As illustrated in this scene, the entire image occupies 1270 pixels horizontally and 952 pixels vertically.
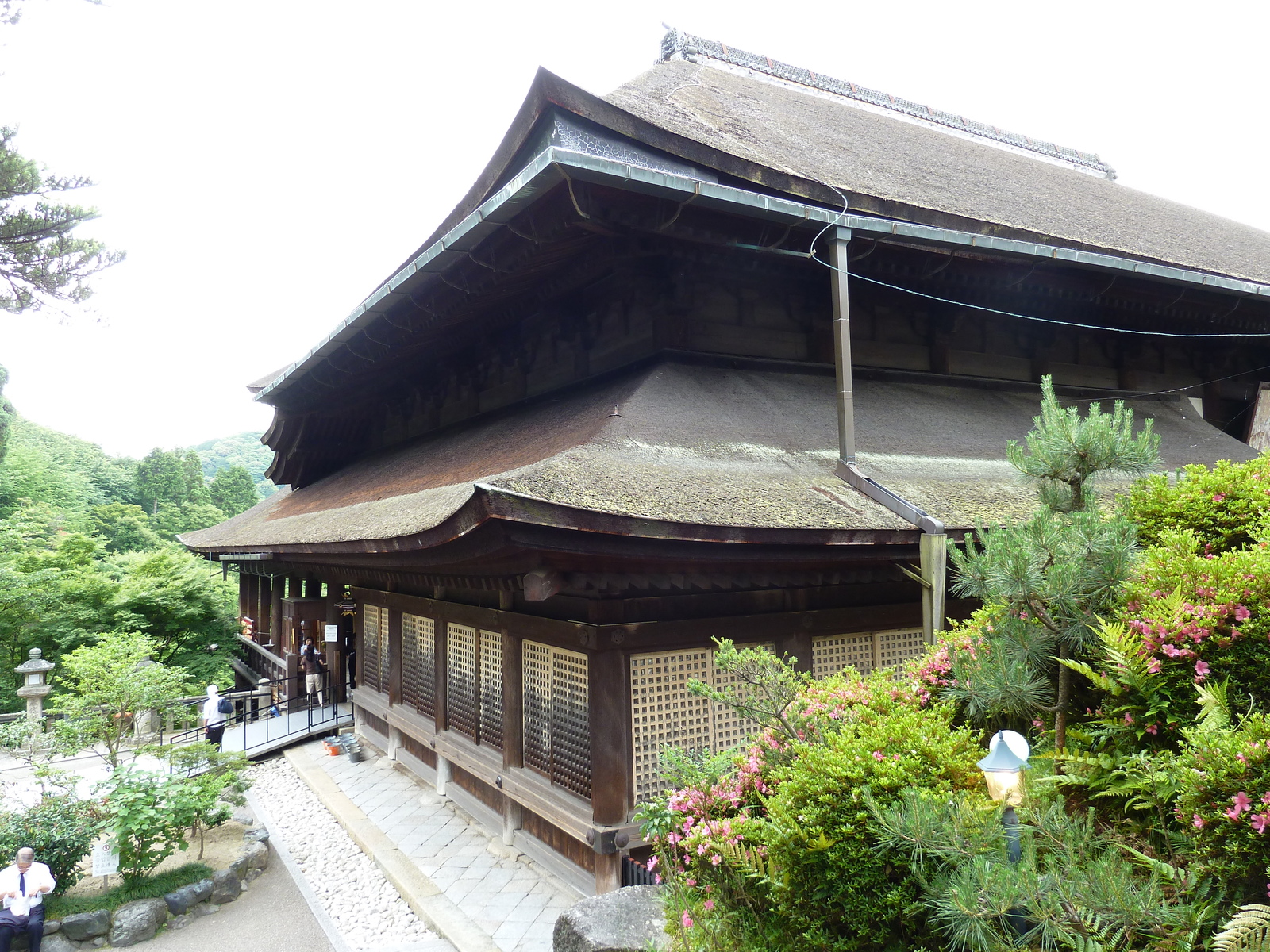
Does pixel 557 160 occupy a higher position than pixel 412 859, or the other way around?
pixel 557 160

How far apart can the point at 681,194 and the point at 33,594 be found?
2220 cm

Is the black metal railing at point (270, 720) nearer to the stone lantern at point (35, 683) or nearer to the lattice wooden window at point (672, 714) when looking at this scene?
the stone lantern at point (35, 683)

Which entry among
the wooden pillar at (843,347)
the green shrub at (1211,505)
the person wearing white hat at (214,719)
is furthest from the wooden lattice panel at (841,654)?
the person wearing white hat at (214,719)

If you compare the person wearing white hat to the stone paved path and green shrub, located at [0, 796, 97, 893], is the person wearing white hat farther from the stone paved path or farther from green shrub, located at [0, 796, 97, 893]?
green shrub, located at [0, 796, 97, 893]

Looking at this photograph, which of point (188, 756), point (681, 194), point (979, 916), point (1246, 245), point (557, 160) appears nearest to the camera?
point (979, 916)

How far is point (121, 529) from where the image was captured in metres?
45.5

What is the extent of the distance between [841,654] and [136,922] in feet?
23.1

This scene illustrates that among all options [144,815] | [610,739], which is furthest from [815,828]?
[144,815]

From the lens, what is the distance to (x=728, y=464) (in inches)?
247

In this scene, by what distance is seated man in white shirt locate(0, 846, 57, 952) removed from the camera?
690 centimetres

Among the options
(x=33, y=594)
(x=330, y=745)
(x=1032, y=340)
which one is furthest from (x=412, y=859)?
(x=33, y=594)

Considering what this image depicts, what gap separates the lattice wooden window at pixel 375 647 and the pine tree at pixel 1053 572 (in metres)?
9.59

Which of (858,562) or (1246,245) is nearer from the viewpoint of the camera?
(858,562)

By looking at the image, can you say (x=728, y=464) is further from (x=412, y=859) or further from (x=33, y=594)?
(x=33, y=594)
